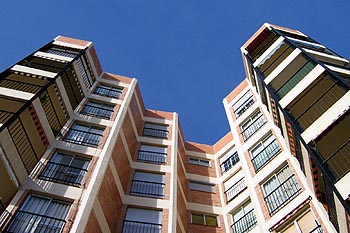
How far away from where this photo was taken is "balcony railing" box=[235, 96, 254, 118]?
25.8 metres

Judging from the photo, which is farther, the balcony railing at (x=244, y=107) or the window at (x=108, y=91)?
the window at (x=108, y=91)

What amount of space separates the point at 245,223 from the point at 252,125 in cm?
703

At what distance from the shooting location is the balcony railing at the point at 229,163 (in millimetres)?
24719

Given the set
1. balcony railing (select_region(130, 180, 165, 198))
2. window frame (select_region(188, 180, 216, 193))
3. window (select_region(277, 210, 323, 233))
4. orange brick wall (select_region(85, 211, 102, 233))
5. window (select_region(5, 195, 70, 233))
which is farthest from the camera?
window frame (select_region(188, 180, 216, 193))

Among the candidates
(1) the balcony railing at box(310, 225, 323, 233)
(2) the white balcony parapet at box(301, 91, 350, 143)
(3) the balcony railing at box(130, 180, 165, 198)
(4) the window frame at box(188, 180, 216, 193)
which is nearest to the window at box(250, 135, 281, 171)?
(4) the window frame at box(188, 180, 216, 193)

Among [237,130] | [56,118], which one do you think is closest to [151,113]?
[237,130]

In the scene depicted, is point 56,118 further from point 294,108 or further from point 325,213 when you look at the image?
point 325,213

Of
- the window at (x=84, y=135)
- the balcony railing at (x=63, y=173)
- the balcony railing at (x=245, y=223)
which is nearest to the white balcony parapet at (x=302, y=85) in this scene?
the balcony railing at (x=245, y=223)

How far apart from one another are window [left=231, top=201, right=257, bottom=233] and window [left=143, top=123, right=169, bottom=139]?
8.23 metres

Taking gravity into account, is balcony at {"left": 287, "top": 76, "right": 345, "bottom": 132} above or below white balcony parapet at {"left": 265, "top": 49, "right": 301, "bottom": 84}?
below

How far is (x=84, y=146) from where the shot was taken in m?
19.1

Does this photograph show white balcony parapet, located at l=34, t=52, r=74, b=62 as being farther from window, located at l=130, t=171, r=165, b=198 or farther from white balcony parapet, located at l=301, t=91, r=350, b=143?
white balcony parapet, located at l=301, t=91, r=350, b=143

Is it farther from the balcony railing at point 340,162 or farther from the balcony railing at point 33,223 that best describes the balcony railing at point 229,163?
the balcony railing at point 33,223

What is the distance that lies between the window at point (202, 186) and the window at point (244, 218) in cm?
347
